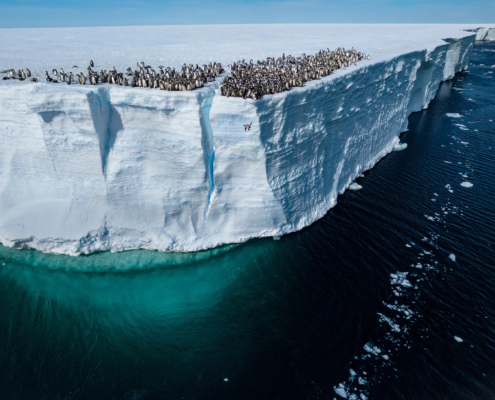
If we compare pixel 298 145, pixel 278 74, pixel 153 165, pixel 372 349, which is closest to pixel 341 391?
pixel 372 349

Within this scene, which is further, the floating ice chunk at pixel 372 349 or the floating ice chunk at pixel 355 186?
the floating ice chunk at pixel 355 186

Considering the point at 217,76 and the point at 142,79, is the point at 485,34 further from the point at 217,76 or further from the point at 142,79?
the point at 142,79

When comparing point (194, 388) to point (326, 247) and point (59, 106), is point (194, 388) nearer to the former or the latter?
point (326, 247)

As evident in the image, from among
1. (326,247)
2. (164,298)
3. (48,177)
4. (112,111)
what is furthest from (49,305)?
(326,247)

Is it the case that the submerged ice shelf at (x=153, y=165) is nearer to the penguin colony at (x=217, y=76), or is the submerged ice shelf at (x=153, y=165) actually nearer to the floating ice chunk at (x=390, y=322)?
the penguin colony at (x=217, y=76)

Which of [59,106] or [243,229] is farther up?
[59,106]

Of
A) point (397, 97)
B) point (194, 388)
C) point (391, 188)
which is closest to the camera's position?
point (194, 388)

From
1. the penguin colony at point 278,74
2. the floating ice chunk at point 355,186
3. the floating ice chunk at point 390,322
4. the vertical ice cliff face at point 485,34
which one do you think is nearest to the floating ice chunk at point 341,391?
the floating ice chunk at point 390,322

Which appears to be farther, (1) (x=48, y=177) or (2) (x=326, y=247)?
(2) (x=326, y=247)
